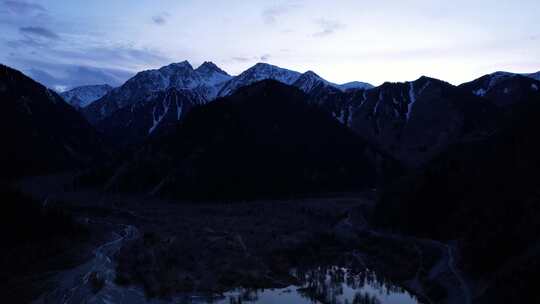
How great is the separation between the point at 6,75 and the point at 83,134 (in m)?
28.7

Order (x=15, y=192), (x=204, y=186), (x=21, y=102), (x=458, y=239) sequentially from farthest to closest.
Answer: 1. (x=21, y=102)
2. (x=204, y=186)
3. (x=15, y=192)
4. (x=458, y=239)

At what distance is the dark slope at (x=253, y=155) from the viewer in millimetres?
92500

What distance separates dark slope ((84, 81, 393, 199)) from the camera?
92500 mm

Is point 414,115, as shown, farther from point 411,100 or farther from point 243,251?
point 243,251

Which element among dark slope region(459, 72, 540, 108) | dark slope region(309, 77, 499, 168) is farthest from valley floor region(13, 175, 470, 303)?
dark slope region(459, 72, 540, 108)

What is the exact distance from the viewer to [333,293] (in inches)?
1423

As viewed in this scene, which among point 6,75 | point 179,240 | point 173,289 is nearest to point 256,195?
point 179,240

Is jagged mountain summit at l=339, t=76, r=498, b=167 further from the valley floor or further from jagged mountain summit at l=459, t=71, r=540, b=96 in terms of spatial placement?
the valley floor

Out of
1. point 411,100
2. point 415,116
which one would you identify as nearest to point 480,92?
point 411,100

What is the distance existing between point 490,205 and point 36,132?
4803 inches

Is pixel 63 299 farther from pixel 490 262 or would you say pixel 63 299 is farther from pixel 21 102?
pixel 21 102

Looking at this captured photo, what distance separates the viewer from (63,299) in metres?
34.6

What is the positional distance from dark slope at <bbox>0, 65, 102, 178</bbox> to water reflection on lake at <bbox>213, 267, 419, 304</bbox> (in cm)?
9168

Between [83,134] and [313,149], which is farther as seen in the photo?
[83,134]
